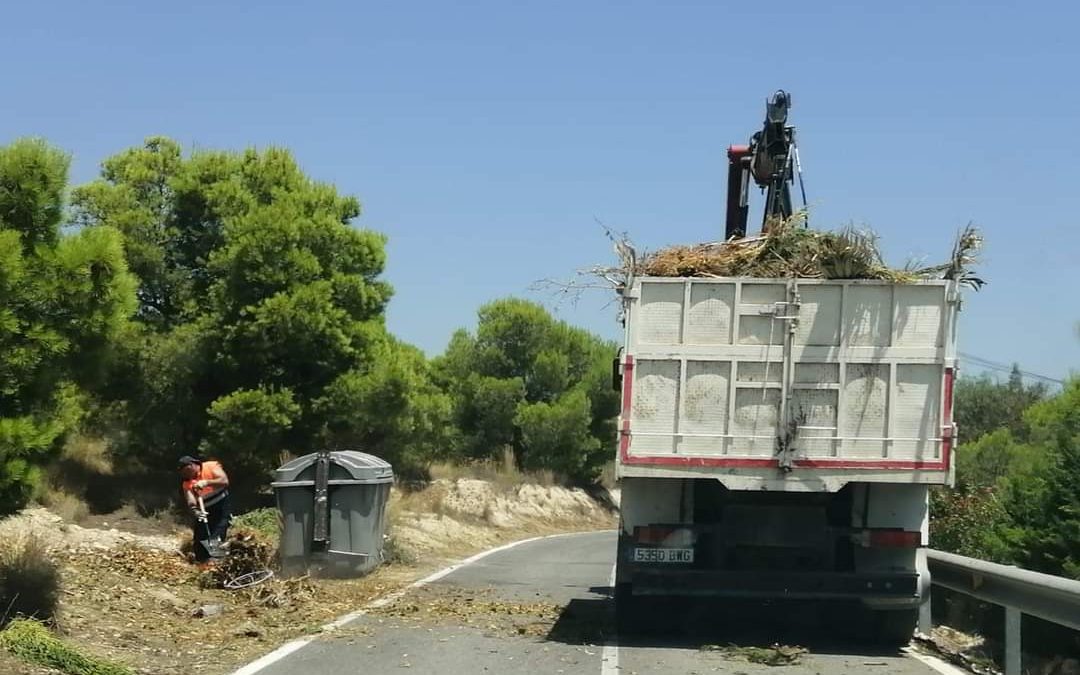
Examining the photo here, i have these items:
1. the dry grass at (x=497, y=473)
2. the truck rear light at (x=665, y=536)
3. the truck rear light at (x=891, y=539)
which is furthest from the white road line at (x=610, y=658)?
the dry grass at (x=497, y=473)

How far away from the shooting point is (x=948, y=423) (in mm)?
10547

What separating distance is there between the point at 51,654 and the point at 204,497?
598 centimetres

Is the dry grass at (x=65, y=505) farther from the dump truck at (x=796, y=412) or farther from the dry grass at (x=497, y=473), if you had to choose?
the dry grass at (x=497, y=473)

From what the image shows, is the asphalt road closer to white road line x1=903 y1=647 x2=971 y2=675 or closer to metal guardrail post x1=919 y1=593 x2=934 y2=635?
white road line x1=903 y1=647 x2=971 y2=675

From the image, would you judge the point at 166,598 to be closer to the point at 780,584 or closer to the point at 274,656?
the point at 274,656

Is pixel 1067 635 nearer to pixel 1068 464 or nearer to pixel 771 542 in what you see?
pixel 1068 464

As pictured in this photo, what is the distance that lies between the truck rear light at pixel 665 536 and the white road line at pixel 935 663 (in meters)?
2.21

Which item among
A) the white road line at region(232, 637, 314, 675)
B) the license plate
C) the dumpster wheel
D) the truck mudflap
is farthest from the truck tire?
the dumpster wheel

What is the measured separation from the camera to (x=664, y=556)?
11.0m

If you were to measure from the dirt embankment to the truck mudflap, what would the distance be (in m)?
3.34

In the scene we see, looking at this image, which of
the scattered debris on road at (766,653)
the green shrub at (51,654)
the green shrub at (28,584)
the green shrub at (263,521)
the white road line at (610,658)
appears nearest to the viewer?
the green shrub at (51,654)

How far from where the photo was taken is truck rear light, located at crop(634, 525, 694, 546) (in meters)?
11.1

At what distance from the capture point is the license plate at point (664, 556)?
11.0m

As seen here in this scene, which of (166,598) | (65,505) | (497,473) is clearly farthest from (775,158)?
(497,473)
